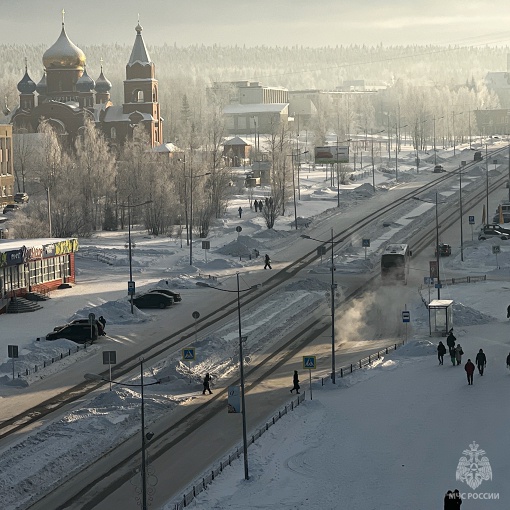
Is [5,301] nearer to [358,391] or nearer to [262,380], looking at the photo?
[262,380]

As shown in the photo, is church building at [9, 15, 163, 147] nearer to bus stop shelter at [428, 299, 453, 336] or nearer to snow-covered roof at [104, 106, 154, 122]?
snow-covered roof at [104, 106, 154, 122]

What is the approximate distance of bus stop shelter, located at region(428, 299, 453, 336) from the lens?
A: 50.7 metres

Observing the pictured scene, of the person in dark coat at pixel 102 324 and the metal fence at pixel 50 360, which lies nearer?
the metal fence at pixel 50 360

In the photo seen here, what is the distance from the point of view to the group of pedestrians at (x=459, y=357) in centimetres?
4088

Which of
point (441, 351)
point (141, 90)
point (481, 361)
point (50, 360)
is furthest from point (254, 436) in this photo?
point (141, 90)

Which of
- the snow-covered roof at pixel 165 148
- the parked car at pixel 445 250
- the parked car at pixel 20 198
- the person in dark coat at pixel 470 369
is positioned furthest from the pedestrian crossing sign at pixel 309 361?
the snow-covered roof at pixel 165 148

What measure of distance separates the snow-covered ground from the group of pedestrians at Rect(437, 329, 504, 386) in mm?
437

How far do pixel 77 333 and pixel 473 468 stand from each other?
2347cm

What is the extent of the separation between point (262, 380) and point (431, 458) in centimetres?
1257

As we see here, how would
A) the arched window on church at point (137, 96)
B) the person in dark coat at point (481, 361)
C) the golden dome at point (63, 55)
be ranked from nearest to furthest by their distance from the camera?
1. the person in dark coat at point (481, 361)
2. the arched window on church at point (137, 96)
3. the golden dome at point (63, 55)

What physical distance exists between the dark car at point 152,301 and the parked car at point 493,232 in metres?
31.0

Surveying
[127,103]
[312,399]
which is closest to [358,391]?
[312,399]

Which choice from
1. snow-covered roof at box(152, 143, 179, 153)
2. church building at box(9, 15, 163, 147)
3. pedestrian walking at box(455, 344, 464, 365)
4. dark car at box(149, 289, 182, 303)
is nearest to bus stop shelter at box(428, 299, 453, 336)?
pedestrian walking at box(455, 344, 464, 365)

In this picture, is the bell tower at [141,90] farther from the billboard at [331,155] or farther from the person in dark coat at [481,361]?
the person in dark coat at [481,361]
